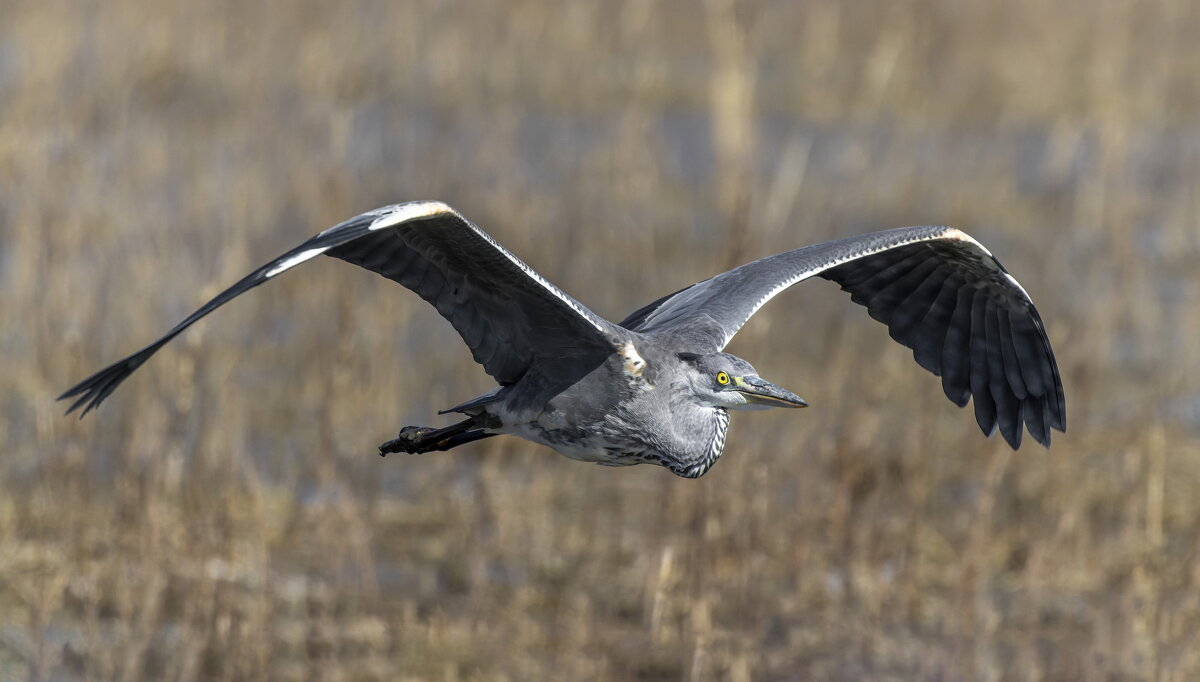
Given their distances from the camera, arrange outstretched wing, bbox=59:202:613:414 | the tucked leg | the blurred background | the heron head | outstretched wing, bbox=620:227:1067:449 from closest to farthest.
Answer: outstretched wing, bbox=59:202:613:414 < the heron head < the tucked leg < outstretched wing, bbox=620:227:1067:449 < the blurred background

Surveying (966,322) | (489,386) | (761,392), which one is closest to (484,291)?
(761,392)

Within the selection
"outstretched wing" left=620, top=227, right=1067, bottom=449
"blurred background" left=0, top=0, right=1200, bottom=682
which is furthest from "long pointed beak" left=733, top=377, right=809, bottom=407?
"outstretched wing" left=620, top=227, right=1067, bottom=449

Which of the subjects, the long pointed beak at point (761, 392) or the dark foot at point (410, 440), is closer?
the long pointed beak at point (761, 392)

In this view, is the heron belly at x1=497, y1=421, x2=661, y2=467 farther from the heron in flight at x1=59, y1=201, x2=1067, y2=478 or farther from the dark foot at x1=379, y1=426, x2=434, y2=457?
the dark foot at x1=379, y1=426, x2=434, y2=457

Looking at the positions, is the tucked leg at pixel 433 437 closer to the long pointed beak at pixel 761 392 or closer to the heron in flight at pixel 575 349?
the heron in flight at pixel 575 349

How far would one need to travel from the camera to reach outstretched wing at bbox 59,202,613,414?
14.1 feet

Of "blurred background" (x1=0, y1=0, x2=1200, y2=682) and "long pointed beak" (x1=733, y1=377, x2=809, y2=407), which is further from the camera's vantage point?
"blurred background" (x1=0, y1=0, x2=1200, y2=682)

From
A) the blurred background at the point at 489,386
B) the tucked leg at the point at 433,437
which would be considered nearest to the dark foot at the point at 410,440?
the tucked leg at the point at 433,437

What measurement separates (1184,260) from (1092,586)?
14.1 ft

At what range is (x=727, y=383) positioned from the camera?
4543mm

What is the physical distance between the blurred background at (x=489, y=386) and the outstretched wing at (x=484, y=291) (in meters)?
0.80

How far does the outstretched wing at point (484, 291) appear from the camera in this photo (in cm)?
429

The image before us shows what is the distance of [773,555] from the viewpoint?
24.1ft

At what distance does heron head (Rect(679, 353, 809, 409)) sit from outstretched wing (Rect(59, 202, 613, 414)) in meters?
0.26
